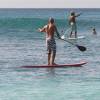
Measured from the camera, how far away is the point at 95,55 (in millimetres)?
24234

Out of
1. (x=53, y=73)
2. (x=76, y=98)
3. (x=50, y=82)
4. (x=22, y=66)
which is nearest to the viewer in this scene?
(x=76, y=98)

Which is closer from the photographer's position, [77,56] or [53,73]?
[53,73]

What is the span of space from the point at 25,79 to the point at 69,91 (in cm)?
239

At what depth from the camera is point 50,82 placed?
16.8m

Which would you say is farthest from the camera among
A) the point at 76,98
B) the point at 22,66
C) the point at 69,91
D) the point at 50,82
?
the point at 22,66

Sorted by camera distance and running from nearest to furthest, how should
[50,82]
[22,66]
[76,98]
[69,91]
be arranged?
[76,98] < [69,91] < [50,82] < [22,66]

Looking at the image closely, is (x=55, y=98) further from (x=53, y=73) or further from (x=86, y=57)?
(x=86, y=57)

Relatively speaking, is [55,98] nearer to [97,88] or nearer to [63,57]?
[97,88]

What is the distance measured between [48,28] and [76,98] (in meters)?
5.64

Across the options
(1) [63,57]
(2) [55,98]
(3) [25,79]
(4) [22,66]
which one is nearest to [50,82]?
(3) [25,79]

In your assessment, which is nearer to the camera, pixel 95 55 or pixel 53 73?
pixel 53 73

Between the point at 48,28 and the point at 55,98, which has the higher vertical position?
the point at 48,28

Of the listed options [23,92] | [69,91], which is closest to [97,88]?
[69,91]

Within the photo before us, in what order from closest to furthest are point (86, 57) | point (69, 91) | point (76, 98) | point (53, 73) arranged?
point (76, 98), point (69, 91), point (53, 73), point (86, 57)
